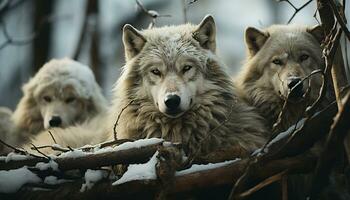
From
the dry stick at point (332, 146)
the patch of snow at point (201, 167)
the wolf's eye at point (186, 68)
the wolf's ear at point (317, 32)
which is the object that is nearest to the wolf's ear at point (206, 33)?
the wolf's eye at point (186, 68)

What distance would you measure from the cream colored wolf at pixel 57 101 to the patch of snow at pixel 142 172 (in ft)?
11.5

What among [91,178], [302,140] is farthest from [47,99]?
[302,140]

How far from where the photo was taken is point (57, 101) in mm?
9031

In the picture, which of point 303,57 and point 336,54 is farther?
point 303,57

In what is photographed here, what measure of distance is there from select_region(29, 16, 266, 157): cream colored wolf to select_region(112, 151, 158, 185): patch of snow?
979 mm

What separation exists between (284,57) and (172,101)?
1.54 meters

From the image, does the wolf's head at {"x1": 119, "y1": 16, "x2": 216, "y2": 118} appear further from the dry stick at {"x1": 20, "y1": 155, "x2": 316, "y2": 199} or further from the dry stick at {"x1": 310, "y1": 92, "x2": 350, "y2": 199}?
the dry stick at {"x1": 310, "y1": 92, "x2": 350, "y2": 199}

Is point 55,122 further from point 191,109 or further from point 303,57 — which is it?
point 303,57

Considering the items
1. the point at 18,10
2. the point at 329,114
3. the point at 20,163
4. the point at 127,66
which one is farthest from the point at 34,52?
the point at 329,114

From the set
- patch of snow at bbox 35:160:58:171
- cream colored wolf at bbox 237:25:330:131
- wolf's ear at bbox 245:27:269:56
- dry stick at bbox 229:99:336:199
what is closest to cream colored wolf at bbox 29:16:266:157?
cream colored wolf at bbox 237:25:330:131

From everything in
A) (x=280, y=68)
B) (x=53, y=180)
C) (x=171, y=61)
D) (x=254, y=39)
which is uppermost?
(x=171, y=61)

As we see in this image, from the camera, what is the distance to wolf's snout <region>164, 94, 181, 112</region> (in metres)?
6.29

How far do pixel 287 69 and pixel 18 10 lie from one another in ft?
40.2

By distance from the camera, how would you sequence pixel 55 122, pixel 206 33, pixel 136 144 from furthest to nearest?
pixel 55 122 → pixel 206 33 → pixel 136 144
